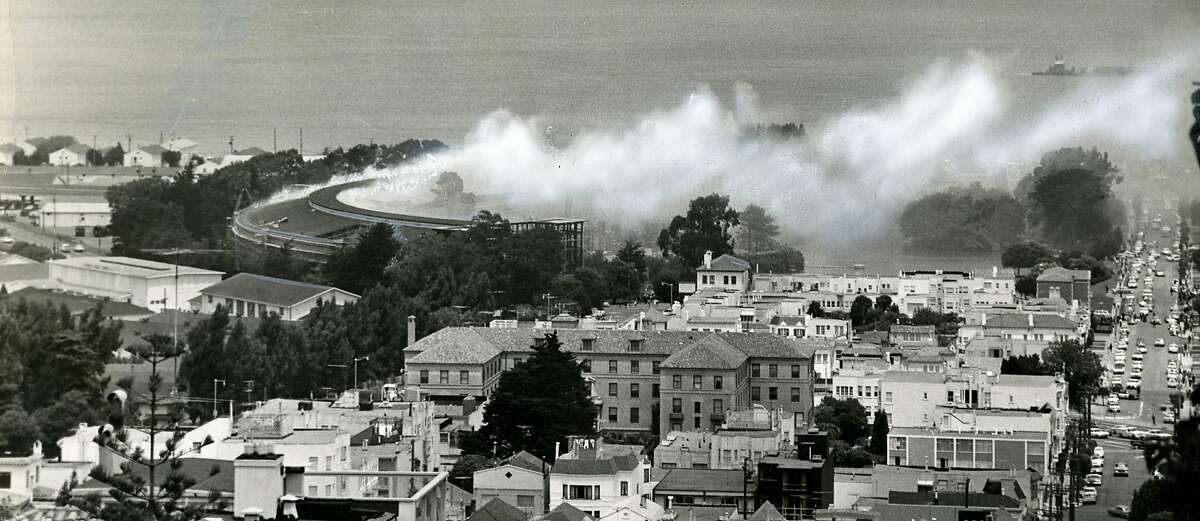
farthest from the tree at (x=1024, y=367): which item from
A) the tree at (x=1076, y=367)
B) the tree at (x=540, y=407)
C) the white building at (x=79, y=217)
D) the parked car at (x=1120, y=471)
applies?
the white building at (x=79, y=217)

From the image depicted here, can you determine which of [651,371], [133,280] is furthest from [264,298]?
[651,371]

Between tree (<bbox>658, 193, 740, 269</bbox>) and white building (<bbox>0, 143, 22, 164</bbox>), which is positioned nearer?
tree (<bbox>658, 193, 740, 269</bbox>)

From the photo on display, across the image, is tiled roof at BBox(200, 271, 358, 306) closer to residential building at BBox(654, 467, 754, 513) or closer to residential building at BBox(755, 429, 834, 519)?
residential building at BBox(654, 467, 754, 513)

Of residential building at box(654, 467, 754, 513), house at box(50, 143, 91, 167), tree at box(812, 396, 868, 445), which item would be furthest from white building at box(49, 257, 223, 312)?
house at box(50, 143, 91, 167)

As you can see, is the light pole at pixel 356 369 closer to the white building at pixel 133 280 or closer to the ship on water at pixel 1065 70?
the white building at pixel 133 280

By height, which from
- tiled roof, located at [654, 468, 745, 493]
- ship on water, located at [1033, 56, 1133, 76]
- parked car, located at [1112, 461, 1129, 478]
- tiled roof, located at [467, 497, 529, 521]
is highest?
ship on water, located at [1033, 56, 1133, 76]

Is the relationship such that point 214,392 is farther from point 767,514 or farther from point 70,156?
point 70,156

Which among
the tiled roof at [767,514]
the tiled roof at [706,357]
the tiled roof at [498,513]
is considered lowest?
the tiled roof at [498,513]

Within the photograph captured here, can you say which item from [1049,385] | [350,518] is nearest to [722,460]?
[1049,385]
